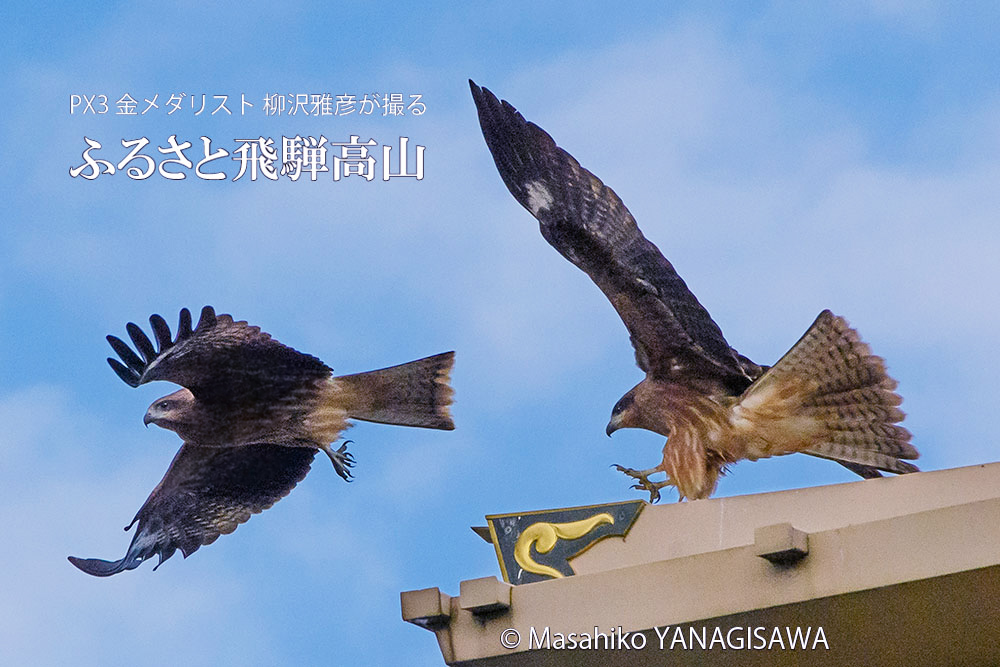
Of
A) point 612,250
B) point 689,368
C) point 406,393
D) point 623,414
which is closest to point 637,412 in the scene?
point 623,414

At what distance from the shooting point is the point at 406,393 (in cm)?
1082

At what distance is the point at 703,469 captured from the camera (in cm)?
941

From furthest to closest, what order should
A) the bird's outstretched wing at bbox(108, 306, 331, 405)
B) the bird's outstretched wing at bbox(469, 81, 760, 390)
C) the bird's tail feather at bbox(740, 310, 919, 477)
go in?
the bird's outstretched wing at bbox(108, 306, 331, 405) < the bird's outstretched wing at bbox(469, 81, 760, 390) < the bird's tail feather at bbox(740, 310, 919, 477)

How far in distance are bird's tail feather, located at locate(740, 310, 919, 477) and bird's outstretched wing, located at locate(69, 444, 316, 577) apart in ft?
12.2

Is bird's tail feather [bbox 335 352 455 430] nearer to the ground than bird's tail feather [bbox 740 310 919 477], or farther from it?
farther from it

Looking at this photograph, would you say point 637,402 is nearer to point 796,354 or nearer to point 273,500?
point 796,354

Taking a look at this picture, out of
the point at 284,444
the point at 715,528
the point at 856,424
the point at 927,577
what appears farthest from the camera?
the point at 284,444

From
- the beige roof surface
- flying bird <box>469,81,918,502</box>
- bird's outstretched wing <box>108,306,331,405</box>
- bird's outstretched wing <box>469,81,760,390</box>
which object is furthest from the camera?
bird's outstretched wing <box>108,306,331,405</box>

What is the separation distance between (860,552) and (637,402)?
12.1 ft

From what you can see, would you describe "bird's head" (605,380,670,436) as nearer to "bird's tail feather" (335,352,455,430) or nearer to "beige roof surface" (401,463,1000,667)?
"bird's tail feather" (335,352,455,430)

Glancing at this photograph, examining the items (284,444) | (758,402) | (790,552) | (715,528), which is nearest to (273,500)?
(284,444)

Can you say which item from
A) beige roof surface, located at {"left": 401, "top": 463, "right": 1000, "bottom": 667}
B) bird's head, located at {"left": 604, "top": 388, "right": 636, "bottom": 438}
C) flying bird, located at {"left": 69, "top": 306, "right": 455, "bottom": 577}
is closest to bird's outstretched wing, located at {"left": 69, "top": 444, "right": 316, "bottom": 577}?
flying bird, located at {"left": 69, "top": 306, "right": 455, "bottom": 577}

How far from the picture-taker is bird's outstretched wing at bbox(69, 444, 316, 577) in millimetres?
11031

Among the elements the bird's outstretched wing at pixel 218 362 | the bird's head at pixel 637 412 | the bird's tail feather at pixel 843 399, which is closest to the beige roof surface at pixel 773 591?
the bird's tail feather at pixel 843 399
